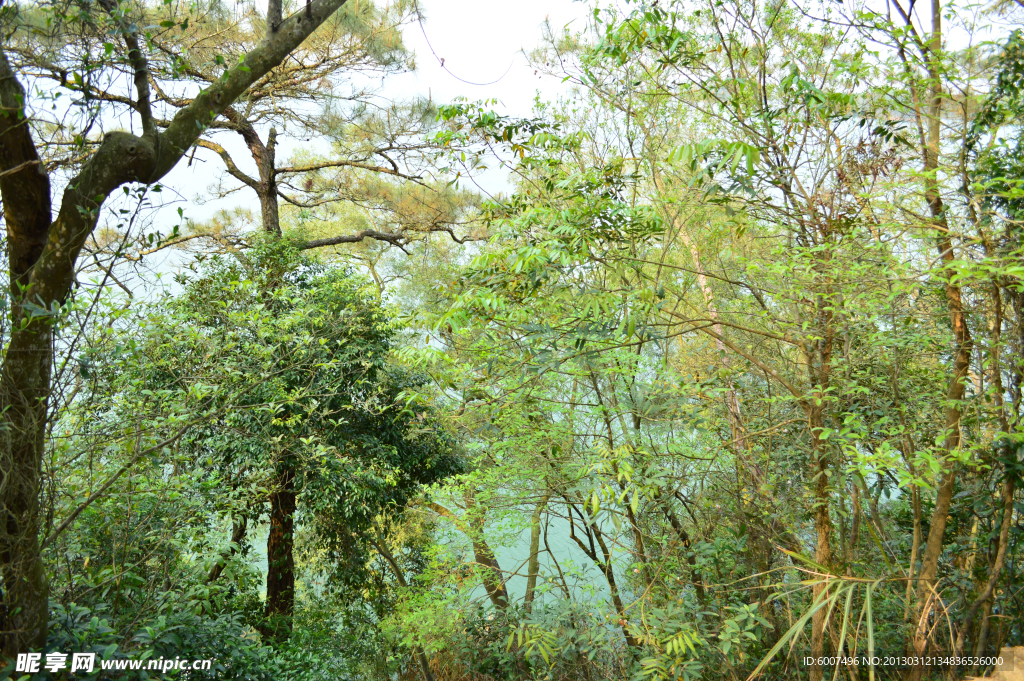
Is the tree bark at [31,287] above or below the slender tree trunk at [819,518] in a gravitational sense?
above

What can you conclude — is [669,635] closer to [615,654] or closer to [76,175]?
[615,654]

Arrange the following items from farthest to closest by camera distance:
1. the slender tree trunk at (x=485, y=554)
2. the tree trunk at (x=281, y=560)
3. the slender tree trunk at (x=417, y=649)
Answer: the tree trunk at (x=281, y=560) < the slender tree trunk at (x=417, y=649) < the slender tree trunk at (x=485, y=554)

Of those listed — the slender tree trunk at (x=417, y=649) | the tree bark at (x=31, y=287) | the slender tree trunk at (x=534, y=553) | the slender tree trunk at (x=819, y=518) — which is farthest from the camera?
the slender tree trunk at (x=417, y=649)

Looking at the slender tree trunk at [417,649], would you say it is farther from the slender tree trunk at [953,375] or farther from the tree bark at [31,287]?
the slender tree trunk at [953,375]

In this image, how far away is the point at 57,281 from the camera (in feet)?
6.45

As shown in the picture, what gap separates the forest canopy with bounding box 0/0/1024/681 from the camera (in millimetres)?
1997

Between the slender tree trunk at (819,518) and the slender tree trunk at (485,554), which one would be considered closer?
the slender tree trunk at (819,518)

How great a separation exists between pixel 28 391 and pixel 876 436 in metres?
3.63

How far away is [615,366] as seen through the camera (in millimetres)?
3314

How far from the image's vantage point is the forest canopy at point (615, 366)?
78.6 inches

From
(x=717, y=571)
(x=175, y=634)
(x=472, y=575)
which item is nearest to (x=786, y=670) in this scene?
(x=717, y=571)

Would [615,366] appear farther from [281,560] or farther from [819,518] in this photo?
[281,560]

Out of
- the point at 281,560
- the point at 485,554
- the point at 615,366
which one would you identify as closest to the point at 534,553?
the point at 485,554

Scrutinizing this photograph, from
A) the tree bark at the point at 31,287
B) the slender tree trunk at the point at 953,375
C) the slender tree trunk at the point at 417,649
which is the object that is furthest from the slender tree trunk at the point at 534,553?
the tree bark at the point at 31,287
